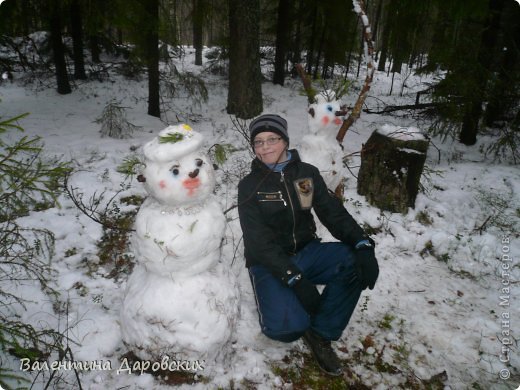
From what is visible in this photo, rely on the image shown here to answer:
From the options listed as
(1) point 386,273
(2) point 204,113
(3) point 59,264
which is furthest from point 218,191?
(2) point 204,113

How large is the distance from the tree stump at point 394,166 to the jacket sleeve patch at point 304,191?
6.08 ft

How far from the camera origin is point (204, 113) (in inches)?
361

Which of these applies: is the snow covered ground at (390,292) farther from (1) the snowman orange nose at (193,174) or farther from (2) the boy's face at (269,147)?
(1) the snowman orange nose at (193,174)

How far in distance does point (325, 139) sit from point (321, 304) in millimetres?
1978

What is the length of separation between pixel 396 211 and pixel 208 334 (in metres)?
3.24

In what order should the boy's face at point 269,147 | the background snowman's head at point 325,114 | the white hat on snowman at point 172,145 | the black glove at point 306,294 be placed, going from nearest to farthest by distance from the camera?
the white hat on snowman at point 172,145 < the black glove at point 306,294 < the boy's face at point 269,147 < the background snowman's head at point 325,114

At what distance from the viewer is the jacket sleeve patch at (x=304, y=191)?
280 cm

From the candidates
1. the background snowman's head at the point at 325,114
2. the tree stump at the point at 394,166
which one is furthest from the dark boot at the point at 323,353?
the tree stump at the point at 394,166

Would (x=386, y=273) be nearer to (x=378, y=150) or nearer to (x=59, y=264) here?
(x=378, y=150)

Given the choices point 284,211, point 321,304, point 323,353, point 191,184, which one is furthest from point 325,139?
point 323,353

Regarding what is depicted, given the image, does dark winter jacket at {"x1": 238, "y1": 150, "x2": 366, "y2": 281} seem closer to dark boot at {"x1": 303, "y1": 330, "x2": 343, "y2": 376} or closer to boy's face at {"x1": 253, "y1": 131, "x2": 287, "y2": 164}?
boy's face at {"x1": 253, "y1": 131, "x2": 287, "y2": 164}

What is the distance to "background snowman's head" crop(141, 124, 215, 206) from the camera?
6.86ft

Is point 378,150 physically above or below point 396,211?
above

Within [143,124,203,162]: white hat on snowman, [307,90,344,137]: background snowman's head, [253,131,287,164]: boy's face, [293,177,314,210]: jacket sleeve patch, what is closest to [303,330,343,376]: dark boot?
[293,177,314,210]: jacket sleeve patch
